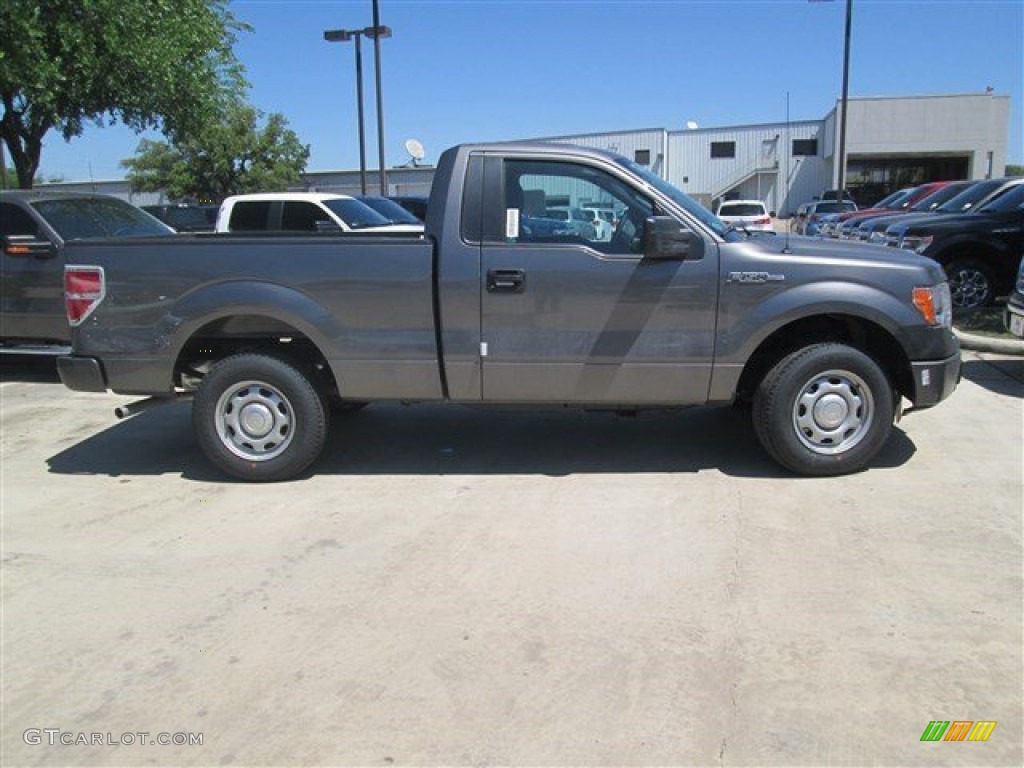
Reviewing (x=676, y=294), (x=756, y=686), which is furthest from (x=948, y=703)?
(x=676, y=294)

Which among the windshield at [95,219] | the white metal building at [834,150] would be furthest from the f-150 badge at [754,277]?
the white metal building at [834,150]

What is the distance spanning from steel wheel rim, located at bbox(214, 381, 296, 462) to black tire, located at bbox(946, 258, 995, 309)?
913 centimetres

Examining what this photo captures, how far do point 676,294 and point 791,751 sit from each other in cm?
283

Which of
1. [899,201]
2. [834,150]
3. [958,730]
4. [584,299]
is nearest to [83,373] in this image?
[584,299]

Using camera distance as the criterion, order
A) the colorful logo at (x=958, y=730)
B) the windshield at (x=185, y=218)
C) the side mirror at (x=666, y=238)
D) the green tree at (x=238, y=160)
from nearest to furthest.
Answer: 1. the colorful logo at (x=958, y=730)
2. the side mirror at (x=666, y=238)
3. the windshield at (x=185, y=218)
4. the green tree at (x=238, y=160)

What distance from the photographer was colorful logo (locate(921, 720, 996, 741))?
2795mm

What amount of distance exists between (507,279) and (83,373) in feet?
9.38

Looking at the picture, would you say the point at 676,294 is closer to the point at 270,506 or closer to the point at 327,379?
the point at 327,379

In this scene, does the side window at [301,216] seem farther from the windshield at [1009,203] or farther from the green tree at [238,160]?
the green tree at [238,160]

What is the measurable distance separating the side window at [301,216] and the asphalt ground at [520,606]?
19.4ft

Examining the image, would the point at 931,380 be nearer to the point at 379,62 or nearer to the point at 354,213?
the point at 354,213

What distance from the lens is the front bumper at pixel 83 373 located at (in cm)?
545

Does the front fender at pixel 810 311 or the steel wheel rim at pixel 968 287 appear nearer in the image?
the front fender at pixel 810 311

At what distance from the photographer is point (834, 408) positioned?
5086 mm
